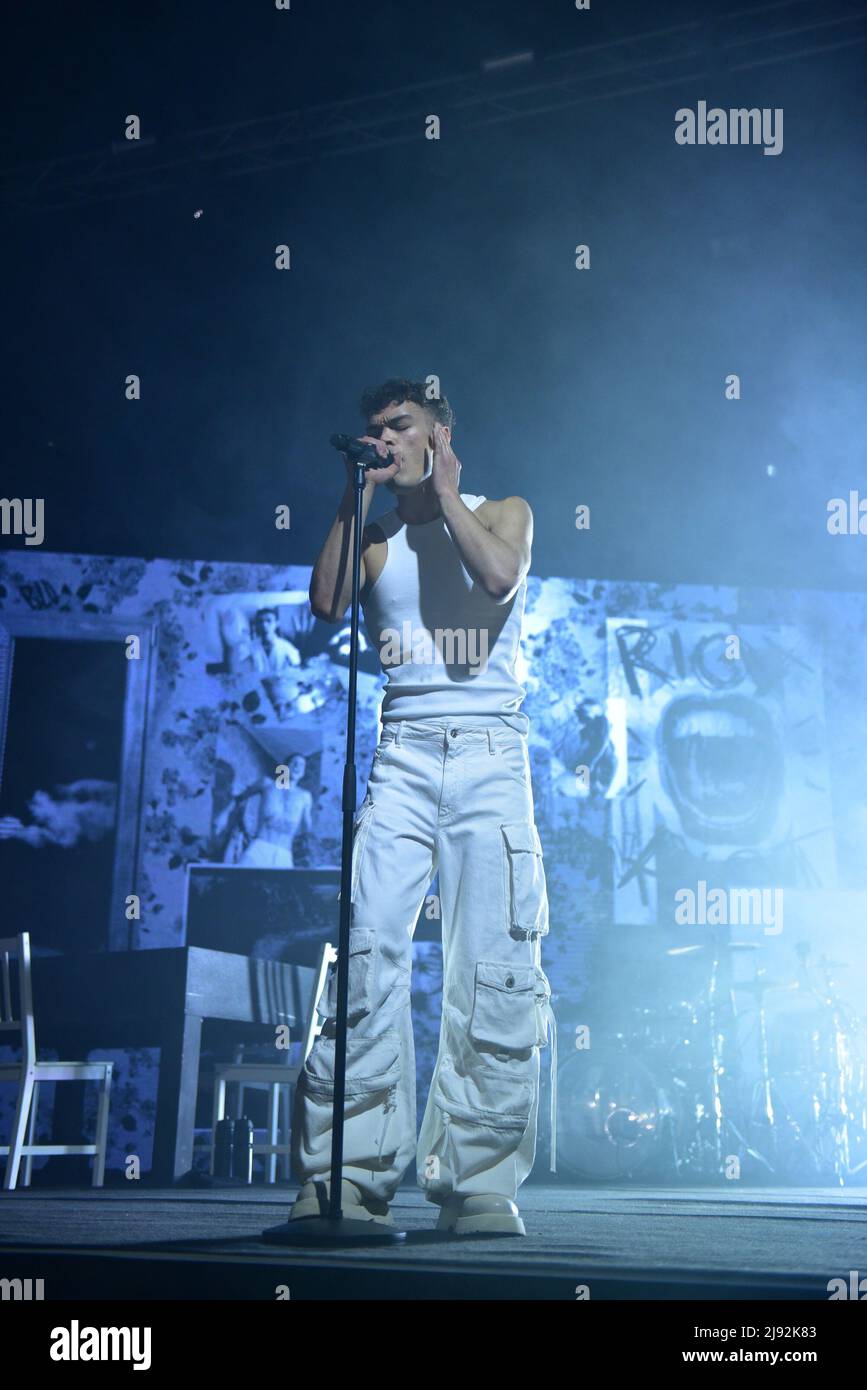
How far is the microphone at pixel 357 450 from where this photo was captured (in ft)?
7.82

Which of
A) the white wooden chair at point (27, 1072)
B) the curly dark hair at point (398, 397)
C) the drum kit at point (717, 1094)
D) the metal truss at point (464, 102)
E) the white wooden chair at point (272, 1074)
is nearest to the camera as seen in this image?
the curly dark hair at point (398, 397)

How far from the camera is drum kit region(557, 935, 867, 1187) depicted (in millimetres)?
6480

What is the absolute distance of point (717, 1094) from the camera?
21.3 ft

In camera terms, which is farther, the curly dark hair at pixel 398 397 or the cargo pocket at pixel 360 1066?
the curly dark hair at pixel 398 397

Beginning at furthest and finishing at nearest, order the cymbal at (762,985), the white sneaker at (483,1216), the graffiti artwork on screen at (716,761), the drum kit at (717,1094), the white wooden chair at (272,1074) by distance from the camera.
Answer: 1. the graffiti artwork on screen at (716,761)
2. the cymbal at (762,985)
3. the drum kit at (717,1094)
4. the white wooden chair at (272,1074)
5. the white sneaker at (483,1216)

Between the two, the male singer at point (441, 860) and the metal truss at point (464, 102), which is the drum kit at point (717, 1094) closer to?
the male singer at point (441, 860)

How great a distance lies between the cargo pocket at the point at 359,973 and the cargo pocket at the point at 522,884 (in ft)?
0.92

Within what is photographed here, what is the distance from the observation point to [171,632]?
8422 mm

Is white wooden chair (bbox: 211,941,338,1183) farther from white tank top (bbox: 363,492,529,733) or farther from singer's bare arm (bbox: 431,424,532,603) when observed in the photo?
singer's bare arm (bbox: 431,424,532,603)

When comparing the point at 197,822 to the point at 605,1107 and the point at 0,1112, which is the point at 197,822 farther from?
the point at 605,1107

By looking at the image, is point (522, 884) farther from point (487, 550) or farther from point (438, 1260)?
point (438, 1260)

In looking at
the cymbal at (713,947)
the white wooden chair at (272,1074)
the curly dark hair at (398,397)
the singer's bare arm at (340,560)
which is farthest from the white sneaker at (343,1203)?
the cymbal at (713,947)

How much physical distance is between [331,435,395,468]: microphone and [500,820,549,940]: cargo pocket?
783 mm
